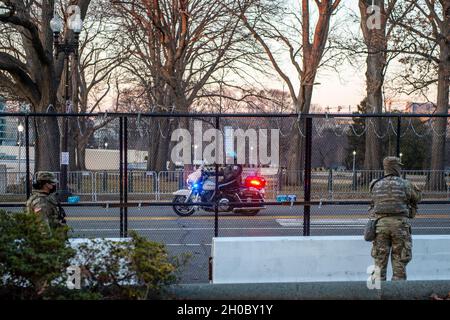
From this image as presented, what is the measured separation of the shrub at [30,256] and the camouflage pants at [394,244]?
3.83 metres

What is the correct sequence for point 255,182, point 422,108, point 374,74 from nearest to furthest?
point 255,182 < point 374,74 < point 422,108

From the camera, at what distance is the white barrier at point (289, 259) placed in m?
8.21

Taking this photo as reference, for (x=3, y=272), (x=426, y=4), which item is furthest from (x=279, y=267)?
(x=426, y=4)

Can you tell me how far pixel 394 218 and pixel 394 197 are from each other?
26 centimetres

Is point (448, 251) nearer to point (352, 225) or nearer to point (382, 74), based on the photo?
point (352, 225)

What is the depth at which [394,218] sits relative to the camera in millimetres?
7105

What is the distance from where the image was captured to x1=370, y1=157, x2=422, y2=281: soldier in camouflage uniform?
7070mm

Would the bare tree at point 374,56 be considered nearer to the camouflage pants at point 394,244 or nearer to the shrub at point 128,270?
the camouflage pants at point 394,244

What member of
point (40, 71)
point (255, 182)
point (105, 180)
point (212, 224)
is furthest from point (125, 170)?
point (40, 71)

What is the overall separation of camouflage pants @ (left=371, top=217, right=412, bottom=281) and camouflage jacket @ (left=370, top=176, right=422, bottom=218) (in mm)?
107

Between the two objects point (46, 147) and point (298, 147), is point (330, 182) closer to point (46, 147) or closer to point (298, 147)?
point (298, 147)

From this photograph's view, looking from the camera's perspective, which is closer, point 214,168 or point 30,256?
point 30,256

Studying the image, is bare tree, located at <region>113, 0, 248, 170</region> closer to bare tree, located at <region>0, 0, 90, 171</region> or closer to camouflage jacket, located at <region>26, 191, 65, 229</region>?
bare tree, located at <region>0, 0, 90, 171</region>
